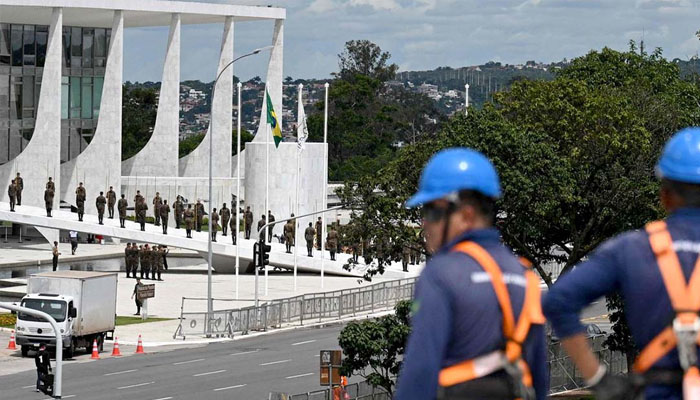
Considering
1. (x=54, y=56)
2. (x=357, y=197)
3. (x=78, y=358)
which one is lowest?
(x=78, y=358)

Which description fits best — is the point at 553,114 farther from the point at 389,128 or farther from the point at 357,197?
the point at 389,128

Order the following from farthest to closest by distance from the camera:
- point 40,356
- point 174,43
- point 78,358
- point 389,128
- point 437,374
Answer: point 389,128 → point 174,43 → point 78,358 → point 40,356 → point 437,374

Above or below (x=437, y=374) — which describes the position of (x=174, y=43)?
above

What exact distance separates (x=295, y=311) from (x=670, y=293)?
143 ft

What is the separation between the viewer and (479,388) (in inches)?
185

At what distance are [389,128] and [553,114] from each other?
9635 cm

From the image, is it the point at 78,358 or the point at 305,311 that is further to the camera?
the point at 305,311

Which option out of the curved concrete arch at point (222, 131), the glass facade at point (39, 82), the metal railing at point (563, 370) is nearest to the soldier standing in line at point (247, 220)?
the curved concrete arch at point (222, 131)

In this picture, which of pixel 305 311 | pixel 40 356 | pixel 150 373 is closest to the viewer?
pixel 40 356

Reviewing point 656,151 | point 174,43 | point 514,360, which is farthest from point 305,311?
point 514,360

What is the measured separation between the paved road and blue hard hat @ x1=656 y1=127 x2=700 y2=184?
2773 centimetres

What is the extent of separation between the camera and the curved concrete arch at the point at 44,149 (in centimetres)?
Result: 7094

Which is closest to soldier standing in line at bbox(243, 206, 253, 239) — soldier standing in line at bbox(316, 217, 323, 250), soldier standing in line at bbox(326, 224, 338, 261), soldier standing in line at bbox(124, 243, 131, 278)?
soldier standing in line at bbox(316, 217, 323, 250)

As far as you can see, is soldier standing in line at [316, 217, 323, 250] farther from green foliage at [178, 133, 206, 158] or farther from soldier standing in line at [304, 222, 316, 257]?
green foliage at [178, 133, 206, 158]
